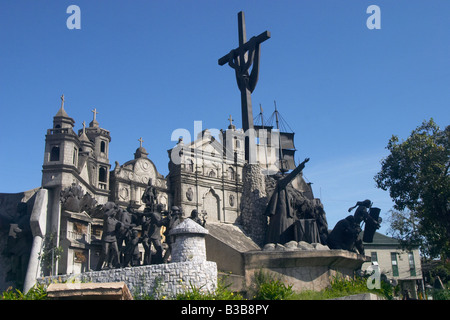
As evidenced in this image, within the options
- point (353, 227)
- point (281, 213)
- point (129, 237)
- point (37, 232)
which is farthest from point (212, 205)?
point (129, 237)

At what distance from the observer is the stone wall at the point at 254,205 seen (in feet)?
69.5

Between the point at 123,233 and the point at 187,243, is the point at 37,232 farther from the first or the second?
the point at 187,243

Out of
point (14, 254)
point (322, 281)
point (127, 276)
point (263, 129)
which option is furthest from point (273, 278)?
point (263, 129)

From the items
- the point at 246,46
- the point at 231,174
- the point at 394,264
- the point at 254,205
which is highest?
the point at 246,46

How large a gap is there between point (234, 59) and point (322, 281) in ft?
37.1

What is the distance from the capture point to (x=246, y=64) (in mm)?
23250

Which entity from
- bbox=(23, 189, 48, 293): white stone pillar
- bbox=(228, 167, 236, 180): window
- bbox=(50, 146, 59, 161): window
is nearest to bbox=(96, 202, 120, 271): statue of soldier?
bbox=(23, 189, 48, 293): white stone pillar

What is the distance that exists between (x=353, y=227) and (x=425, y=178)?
7.07 m

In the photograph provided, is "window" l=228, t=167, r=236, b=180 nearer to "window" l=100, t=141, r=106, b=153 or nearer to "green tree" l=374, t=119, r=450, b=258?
"window" l=100, t=141, r=106, b=153

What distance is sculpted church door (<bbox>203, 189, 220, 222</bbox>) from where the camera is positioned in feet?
130

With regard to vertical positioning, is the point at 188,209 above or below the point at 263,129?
below

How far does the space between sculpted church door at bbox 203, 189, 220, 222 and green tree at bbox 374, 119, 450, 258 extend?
49.2ft

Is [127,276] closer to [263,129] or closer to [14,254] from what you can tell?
[14,254]
